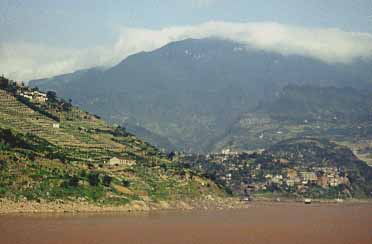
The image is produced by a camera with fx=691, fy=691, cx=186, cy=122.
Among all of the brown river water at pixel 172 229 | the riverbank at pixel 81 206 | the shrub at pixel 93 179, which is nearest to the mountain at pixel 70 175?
the shrub at pixel 93 179

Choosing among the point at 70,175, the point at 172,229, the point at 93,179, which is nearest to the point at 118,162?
the point at 93,179

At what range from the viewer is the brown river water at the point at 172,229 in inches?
A: 4272

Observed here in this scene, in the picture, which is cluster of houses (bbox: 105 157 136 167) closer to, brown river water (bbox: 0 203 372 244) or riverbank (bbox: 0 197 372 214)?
riverbank (bbox: 0 197 372 214)

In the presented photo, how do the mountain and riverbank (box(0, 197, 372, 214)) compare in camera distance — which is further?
the mountain

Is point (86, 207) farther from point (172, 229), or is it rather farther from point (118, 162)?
point (118, 162)

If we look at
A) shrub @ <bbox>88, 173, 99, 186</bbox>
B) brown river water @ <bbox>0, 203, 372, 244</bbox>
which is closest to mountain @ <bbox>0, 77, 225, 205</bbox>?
shrub @ <bbox>88, 173, 99, 186</bbox>

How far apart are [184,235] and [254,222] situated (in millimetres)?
39454

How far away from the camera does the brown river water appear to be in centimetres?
10850

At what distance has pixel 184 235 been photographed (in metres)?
118

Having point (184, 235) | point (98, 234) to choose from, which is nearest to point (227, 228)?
point (184, 235)

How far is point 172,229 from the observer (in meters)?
128

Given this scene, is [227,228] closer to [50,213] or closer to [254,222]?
[254,222]

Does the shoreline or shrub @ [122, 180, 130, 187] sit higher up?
shrub @ [122, 180, 130, 187]

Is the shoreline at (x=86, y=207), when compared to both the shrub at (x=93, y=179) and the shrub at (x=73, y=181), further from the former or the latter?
the shrub at (x=93, y=179)
